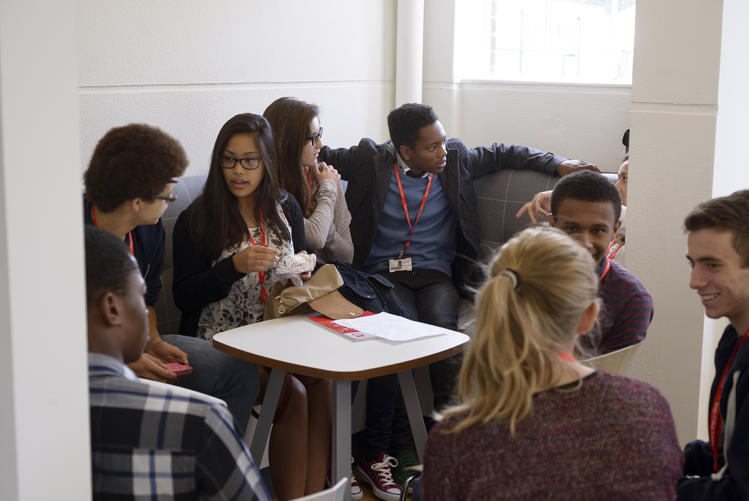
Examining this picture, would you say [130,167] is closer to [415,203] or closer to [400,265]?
[400,265]

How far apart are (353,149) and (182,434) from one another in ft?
9.19

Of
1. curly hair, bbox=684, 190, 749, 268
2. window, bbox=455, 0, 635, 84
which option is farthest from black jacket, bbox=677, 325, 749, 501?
window, bbox=455, 0, 635, 84

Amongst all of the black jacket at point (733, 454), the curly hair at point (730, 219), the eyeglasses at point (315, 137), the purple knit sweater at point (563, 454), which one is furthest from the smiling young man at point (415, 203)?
the purple knit sweater at point (563, 454)

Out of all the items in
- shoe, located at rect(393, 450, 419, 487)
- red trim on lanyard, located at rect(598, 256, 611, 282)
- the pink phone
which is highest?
red trim on lanyard, located at rect(598, 256, 611, 282)

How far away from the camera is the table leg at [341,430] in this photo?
2648mm

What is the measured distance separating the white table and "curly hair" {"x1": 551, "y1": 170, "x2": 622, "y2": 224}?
0.55 m

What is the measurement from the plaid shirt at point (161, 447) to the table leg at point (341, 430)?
1.13 meters

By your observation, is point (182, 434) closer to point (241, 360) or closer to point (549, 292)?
point (549, 292)

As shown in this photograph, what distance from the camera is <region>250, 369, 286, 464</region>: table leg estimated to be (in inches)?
111

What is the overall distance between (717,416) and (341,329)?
4.10 ft

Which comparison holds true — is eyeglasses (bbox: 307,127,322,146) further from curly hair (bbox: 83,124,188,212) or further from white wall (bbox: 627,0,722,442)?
white wall (bbox: 627,0,722,442)

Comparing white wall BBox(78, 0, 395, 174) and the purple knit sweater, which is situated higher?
white wall BBox(78, 0, 395, 174)

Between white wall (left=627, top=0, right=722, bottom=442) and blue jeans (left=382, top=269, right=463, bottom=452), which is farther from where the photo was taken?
blue jeans (left=382, top=269, right=463, bottom=452)

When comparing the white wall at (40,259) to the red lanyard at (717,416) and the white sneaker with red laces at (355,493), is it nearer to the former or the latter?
the red lanyard at (717,416)
